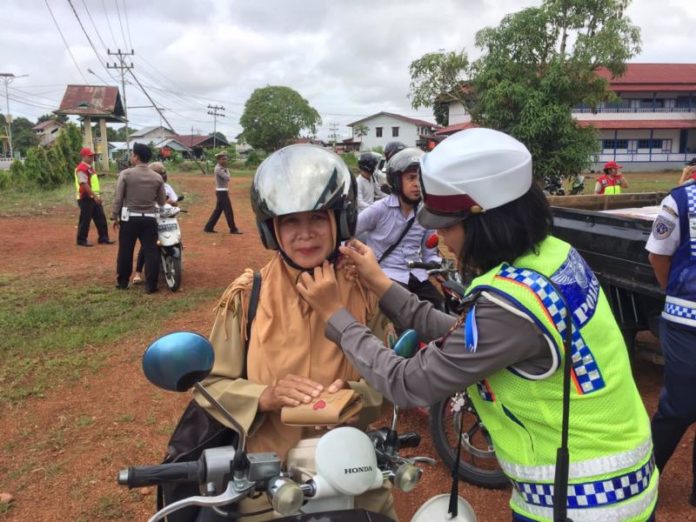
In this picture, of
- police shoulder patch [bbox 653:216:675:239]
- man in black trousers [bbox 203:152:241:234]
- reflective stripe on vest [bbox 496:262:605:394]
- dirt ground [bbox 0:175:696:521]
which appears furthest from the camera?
man in black trousers [bbox 203:152:241:234]

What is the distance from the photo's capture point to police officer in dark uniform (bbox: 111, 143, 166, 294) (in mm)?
7586

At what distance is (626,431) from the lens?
1.45 metres

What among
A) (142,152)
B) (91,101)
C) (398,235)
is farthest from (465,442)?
(91,101)

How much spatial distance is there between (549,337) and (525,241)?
252 mm

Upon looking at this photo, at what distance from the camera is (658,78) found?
42156 millimetres

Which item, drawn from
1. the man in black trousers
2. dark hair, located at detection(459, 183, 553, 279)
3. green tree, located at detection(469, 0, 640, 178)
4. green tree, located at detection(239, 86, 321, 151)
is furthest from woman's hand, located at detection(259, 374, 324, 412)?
green tree, located at detection(239, 86, 321, 151)

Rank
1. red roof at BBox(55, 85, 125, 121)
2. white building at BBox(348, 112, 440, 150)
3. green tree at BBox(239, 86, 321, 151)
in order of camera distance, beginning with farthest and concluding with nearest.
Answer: white building at BBox(348, 112, 440, 150), green tree at BBox(239, 86, 321, 151), red roof at BBox(55, 85, 125, 121)

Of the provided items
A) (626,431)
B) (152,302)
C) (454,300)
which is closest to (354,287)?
(626,431)

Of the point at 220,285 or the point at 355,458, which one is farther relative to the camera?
the point at 220,285

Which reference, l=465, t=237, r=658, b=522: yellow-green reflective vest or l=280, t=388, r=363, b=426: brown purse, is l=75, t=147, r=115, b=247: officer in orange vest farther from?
l=465, t=237, r=658, b=522: yellow-green reflective vest

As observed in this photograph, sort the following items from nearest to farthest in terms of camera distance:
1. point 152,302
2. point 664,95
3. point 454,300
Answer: point 454,300 < point 152,302 < point 664,95

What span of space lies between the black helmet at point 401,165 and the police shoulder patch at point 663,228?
177cm

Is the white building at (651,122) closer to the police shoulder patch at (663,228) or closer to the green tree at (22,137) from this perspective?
the police shoulder patch at (663,228)

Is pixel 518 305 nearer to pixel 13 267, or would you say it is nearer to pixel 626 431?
pixel 626 431
